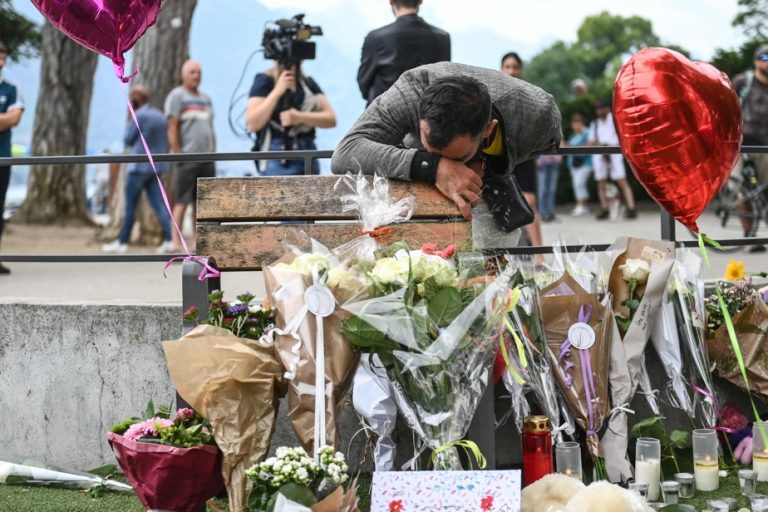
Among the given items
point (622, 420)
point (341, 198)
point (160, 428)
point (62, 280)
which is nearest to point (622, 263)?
point (622, 420)

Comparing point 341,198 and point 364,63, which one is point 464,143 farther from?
point 364,63

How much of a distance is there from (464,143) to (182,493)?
1454 mm

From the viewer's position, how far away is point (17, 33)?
68.6 ft

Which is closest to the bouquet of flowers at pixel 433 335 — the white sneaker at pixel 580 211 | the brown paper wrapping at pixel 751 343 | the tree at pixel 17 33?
the brown paper wrapping at pixel 751 343

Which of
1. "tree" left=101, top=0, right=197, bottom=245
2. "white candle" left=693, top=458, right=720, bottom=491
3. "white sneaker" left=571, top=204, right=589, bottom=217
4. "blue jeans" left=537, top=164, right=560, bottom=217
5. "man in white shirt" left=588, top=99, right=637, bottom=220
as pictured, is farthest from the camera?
"white sneaker" left=571, top=204, right=589, bottom=217

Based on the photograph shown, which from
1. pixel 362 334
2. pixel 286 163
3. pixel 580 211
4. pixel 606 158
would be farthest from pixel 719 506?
pixel 580 211

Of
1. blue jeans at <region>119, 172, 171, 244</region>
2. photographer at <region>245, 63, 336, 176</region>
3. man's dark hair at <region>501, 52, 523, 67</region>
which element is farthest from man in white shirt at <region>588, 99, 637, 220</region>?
photographer at <region>245, 63, 336, 176</region>

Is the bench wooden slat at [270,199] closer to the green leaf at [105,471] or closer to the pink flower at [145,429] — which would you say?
the pink flower at [145,429]

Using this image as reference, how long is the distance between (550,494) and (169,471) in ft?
3.80

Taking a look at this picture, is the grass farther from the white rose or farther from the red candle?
the white rose

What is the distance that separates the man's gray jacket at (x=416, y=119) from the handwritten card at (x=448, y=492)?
115 centimetres

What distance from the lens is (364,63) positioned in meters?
5.54

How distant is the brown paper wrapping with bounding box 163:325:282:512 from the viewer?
326cm

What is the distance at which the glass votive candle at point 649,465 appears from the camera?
3748 mm
